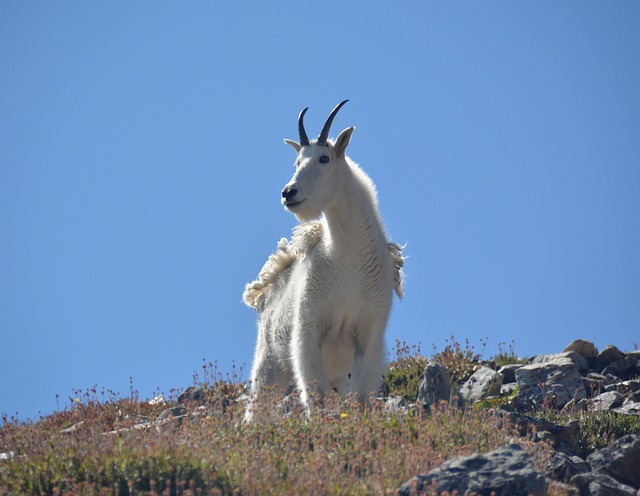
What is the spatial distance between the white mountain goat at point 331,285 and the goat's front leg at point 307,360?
1 centimetres

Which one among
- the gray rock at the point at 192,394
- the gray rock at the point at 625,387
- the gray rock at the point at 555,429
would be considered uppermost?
the gray rock at the point at 192,394

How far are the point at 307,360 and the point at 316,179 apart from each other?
6.48 ft

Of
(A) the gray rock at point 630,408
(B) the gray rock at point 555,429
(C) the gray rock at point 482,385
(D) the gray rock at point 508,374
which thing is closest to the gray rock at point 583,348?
(D) the gray rock at point 508,374

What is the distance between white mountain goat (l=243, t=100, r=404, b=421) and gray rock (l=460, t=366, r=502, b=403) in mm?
1666

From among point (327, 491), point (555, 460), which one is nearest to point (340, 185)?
point (555, 460)

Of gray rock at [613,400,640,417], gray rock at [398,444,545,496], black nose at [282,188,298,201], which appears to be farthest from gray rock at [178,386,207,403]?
gray rock at [398,444,545,496]

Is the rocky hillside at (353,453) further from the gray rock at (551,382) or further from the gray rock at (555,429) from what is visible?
the gray rock at (551,382)

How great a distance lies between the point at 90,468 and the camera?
266 inches

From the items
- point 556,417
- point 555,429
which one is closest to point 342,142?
point 556,417

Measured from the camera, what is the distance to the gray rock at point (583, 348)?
13.3m

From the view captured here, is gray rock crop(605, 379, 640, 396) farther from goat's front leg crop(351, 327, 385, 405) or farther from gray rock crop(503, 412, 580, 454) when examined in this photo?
goat's front leg crop(351, 327, 385, 405)

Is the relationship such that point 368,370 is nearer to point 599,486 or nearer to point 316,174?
point 316,174

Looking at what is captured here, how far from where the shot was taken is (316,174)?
405 inches

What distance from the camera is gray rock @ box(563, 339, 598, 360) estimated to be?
1327 cm
